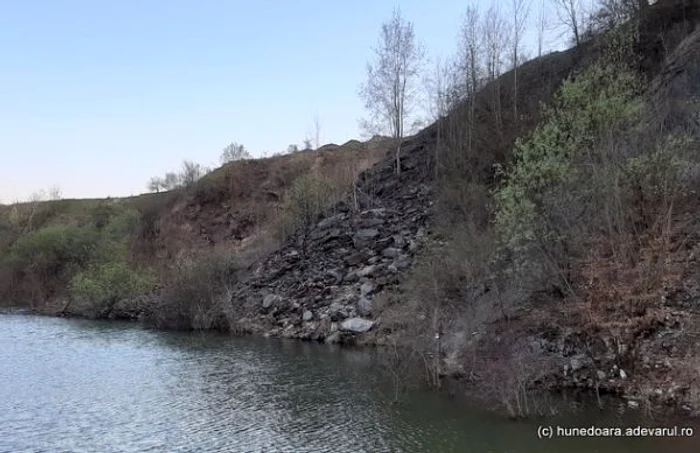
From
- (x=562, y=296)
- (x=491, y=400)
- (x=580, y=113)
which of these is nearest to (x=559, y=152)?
(x=580, y=113)

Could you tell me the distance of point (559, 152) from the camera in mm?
24766

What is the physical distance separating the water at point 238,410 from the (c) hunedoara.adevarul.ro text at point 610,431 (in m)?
0.35

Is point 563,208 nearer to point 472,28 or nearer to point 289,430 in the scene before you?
point 289,430

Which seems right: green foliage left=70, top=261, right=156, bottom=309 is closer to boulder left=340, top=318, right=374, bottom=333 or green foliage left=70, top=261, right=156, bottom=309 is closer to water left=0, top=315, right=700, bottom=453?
water left=0, top=315, right=700, bottom=453

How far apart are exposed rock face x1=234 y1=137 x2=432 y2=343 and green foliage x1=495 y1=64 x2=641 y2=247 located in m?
15.6

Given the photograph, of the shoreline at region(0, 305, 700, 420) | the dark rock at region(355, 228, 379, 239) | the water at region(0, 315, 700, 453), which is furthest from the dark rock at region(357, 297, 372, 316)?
the shoreline at region(0, 305, 700, 420)

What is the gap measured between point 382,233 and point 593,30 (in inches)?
1077

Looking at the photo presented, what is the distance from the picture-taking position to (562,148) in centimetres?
2470

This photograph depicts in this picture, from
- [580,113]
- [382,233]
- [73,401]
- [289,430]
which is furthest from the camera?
[382,233]

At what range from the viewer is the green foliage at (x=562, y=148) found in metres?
23.7

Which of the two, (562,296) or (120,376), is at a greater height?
(562,296)

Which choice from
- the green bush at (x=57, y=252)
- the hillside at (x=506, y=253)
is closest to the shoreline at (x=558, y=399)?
the hillside at (x=506, y=253)

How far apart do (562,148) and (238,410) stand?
54.8 ft

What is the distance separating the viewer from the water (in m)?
17.4
